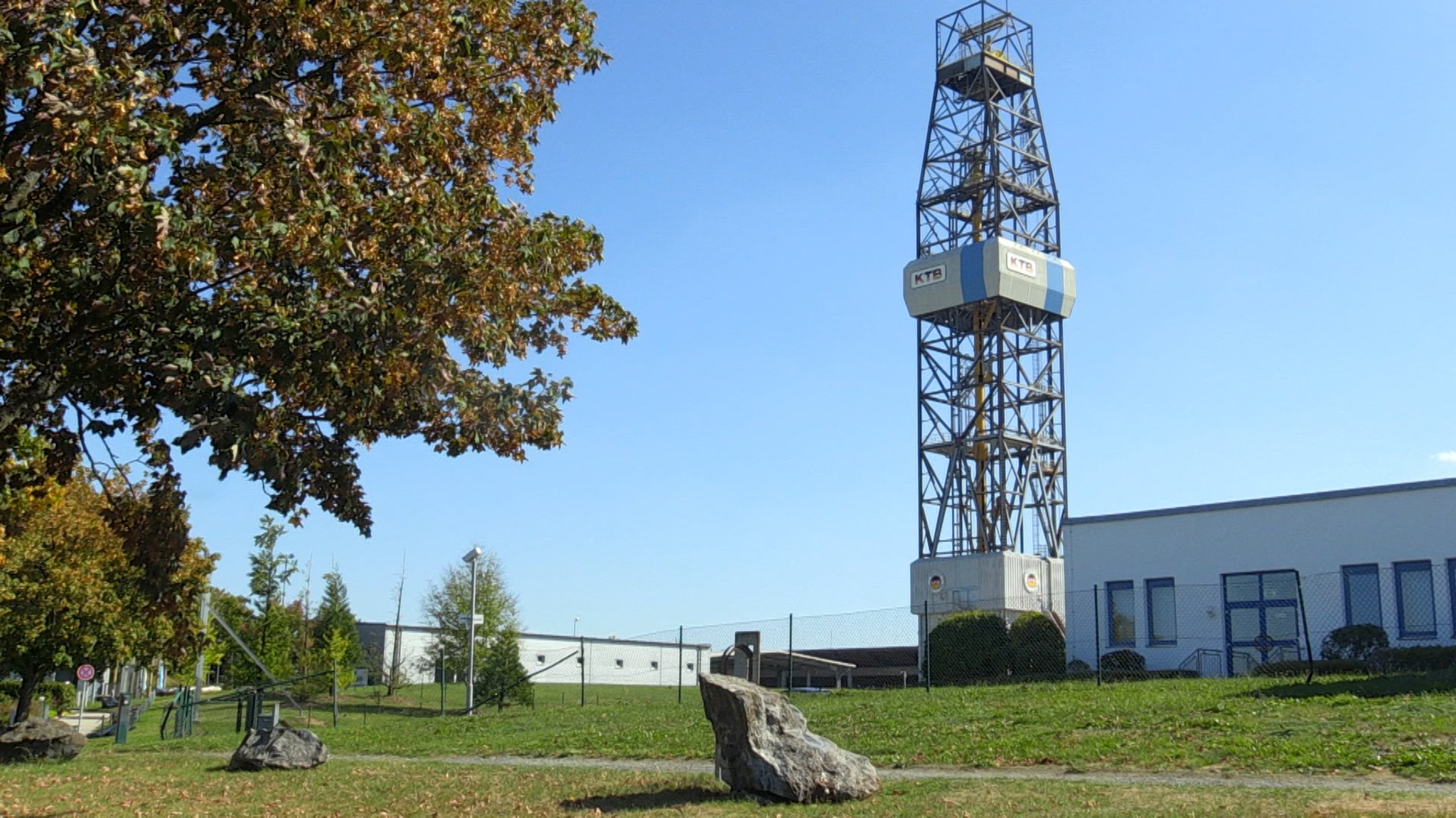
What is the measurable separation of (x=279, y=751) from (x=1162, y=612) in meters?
23.8

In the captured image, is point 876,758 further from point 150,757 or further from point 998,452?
point 998,452

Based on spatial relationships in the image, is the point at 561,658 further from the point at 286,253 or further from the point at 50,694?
the point at 286,253

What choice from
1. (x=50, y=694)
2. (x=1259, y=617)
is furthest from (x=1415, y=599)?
Result: (x=50, y=694)

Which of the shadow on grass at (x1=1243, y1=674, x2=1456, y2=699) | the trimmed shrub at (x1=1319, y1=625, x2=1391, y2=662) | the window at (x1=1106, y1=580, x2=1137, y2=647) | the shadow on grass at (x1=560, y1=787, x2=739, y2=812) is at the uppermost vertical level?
the window at (x1=1106, y1=580, x2=1137, y2=647)

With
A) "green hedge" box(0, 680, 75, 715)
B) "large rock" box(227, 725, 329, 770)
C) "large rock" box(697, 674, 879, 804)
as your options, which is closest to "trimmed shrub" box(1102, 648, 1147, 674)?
"large rock" box(227, 725, 329, 770)

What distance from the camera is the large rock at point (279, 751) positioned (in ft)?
60.6

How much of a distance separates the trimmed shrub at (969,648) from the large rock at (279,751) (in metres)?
21.0

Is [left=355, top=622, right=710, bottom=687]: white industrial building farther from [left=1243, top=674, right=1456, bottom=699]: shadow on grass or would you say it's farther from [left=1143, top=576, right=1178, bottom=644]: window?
[left=1243, top=674, right=1456, bottom=699]: shadow on grass

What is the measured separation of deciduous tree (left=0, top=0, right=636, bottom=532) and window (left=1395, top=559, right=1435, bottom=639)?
80.0 ft

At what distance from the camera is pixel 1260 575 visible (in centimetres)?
3316

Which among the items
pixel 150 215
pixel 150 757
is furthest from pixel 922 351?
pixel 150 215

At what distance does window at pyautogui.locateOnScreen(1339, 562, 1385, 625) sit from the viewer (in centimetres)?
3075

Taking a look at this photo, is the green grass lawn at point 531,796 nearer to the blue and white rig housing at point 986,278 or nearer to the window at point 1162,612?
the window at point 1162,612

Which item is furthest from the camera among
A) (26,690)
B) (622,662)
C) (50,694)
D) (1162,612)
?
(622,662)
